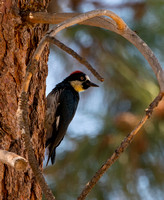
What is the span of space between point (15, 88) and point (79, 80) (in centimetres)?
216

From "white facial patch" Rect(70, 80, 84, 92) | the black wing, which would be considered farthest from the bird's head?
the black wing

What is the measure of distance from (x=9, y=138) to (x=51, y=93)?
74.5 inches

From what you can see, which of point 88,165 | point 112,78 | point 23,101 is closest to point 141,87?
point 112,78

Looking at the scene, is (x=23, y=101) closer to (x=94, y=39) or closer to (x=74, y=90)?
(x=74, y=90)

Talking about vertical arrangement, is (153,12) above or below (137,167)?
above

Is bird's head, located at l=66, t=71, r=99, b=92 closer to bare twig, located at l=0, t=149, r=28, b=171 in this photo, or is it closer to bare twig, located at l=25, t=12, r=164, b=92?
bare twig, located at l=25, t=12, r=164, b=92

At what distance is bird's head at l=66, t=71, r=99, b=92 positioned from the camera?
391 centimetres

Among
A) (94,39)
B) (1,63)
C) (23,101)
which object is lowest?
(23,101)

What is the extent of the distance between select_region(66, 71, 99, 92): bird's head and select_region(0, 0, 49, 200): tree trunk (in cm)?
194

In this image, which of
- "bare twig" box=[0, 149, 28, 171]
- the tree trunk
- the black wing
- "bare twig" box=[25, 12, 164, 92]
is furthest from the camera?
the black wing

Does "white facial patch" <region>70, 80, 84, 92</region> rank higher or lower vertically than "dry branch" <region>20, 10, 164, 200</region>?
higher

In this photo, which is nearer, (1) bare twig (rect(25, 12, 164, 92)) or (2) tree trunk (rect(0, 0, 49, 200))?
(1) bare twig (rect(25, 12, 164, 92))

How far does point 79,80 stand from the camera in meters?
3.92

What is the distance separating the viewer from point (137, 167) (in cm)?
406
